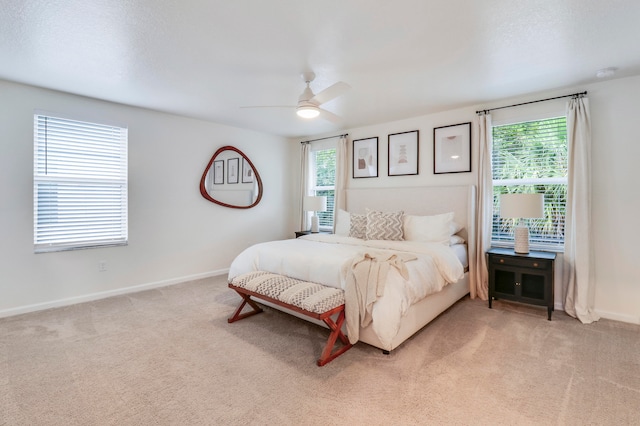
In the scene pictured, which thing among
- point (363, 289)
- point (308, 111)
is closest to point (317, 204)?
point (308, 111)

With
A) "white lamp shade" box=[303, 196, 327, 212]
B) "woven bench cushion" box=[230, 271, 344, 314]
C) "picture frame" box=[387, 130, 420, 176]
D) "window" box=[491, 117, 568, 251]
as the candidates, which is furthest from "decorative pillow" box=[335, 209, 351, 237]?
"window" box=[491, 117, 568, 251]

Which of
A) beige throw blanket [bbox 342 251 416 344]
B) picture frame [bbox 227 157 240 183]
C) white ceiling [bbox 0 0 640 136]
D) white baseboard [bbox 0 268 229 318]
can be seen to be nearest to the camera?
white ceiling [bbox 0 0 640 136]

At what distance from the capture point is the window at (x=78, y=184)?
139 inches

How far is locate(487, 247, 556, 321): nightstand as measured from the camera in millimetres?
3199

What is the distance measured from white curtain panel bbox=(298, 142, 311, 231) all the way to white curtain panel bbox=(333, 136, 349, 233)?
2.57ft

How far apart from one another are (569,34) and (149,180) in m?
4.79

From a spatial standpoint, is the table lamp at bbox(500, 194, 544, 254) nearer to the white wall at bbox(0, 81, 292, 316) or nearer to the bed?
the bed

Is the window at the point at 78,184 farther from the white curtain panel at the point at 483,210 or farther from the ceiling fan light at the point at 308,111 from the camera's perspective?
the white curtain panel at the point at 483,210

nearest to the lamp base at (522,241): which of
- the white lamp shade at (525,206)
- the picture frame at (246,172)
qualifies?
the white lamp shade at (525,206)

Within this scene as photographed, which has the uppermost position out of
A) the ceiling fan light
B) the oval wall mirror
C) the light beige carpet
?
the ceiling fan light

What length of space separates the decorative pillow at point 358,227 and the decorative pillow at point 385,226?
0.35ft

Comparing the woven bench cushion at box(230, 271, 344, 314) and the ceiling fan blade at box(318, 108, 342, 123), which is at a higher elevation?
the ceiling fan blade at box(318, 108, 342, 123)

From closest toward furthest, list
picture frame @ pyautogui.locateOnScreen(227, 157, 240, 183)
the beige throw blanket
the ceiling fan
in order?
the beige throw blanket < the ceiling fan < picture frame @ pyautogui.locateOnScreen(227, 157, 240, 183)

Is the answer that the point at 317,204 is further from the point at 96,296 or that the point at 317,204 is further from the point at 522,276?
the point at 96,296
